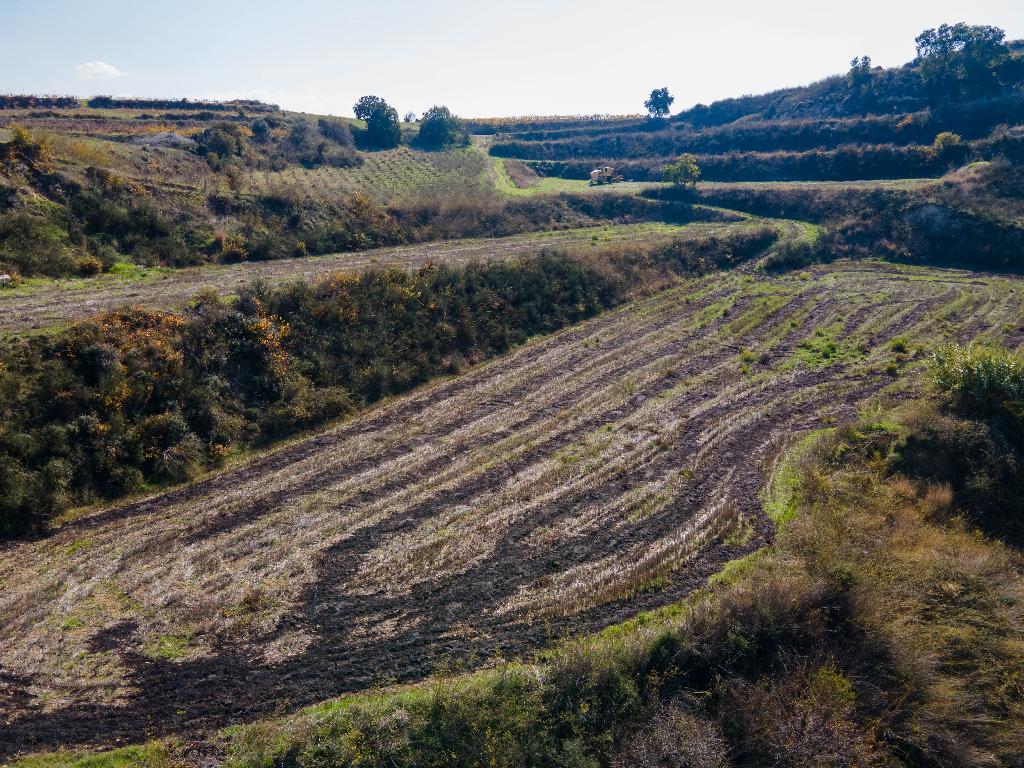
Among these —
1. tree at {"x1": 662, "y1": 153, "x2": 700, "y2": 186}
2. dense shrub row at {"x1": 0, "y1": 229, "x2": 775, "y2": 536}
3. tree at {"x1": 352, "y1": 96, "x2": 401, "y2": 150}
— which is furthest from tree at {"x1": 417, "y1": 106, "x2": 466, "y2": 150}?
dense shrub row at {"x1": 0, "y1": 229, "x2": 775, "y2": 536}

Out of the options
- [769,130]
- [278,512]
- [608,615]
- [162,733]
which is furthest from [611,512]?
[769,130]

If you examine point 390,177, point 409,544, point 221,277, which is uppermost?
point 390,177

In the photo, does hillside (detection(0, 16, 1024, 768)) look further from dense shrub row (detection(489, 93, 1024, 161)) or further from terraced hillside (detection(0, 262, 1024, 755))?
dense shrub row (detection(489, 93, 1024, 161))

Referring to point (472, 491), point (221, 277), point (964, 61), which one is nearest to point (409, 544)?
point (472, 491)

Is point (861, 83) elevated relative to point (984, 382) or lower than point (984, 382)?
elevated

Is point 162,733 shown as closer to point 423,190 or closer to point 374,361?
point 374,361

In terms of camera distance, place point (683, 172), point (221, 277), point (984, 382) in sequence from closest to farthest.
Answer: point (984, 382) → point (221, 277) → point (683, 172)

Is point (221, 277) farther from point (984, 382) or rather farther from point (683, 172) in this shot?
point (683, 172)
